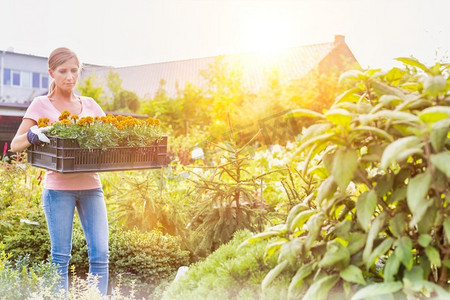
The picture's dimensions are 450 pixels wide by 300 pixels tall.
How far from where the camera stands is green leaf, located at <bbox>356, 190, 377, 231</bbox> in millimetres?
1303

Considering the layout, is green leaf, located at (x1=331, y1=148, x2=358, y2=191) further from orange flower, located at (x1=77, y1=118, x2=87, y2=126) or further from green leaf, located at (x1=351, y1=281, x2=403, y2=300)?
orange flower, located at (x1=77, y1=118, x2=87, y2=126)

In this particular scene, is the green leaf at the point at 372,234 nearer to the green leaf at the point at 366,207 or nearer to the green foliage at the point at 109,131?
the green leaf at the point at 366,207

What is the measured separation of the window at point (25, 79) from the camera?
30.6 metres

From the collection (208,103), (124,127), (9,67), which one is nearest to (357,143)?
(124,127)

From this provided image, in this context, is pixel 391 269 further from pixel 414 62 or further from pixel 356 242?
pixel 414 62

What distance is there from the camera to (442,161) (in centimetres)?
116

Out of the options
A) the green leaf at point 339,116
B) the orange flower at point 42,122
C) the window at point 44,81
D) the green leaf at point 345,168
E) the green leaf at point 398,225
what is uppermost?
the window at point 44,81

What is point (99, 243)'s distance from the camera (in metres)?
2.96

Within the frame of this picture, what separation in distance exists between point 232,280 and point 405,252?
0.63 m

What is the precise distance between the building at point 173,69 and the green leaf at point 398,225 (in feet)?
55.1

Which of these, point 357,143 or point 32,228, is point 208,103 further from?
point 357,143

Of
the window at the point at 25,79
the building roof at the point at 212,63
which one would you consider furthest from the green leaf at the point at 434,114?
the window at the point at 25,79

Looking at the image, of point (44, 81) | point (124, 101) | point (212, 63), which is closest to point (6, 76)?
point (44, 81)

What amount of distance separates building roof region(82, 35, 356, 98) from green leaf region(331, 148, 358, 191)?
15534 mm
